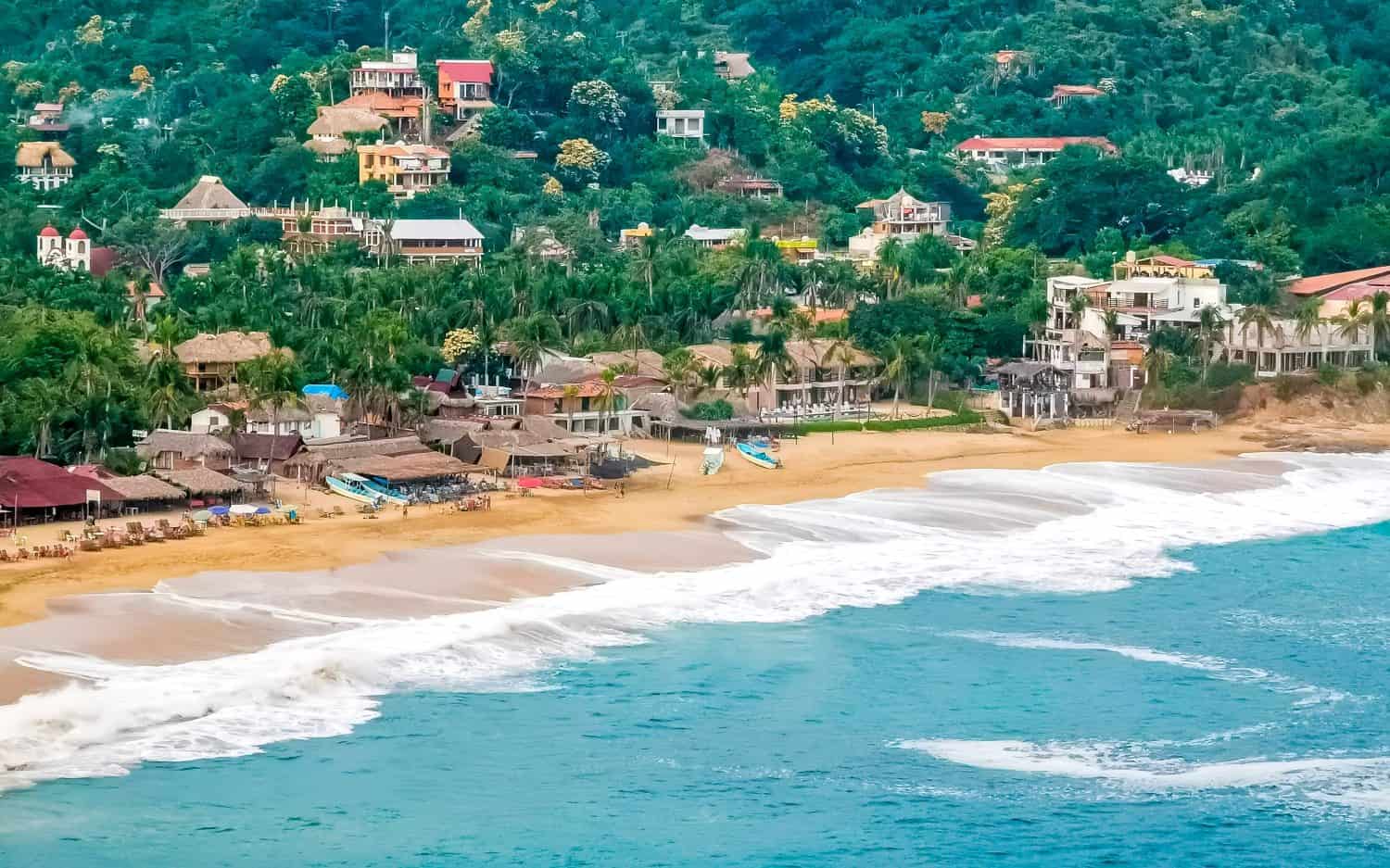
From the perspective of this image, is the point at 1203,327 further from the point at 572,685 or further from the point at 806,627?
the point at 572,685

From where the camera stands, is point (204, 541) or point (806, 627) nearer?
point (806, 627)

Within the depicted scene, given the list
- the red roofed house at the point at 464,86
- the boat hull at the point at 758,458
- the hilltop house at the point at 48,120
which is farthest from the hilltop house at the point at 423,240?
the boat hull at the point at 758,458

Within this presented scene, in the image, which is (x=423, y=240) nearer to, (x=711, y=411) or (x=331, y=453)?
(x=711, y=411)

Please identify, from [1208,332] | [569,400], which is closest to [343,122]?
[569,400]

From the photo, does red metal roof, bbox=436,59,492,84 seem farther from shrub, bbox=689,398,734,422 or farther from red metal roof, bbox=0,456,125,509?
red metal roof, bbox=0,456,125,509

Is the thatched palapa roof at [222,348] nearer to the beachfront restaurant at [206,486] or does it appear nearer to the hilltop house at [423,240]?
the beachfront restaurant at [206,486]

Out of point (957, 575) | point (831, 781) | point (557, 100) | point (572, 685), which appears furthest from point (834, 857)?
point (557, 100)
